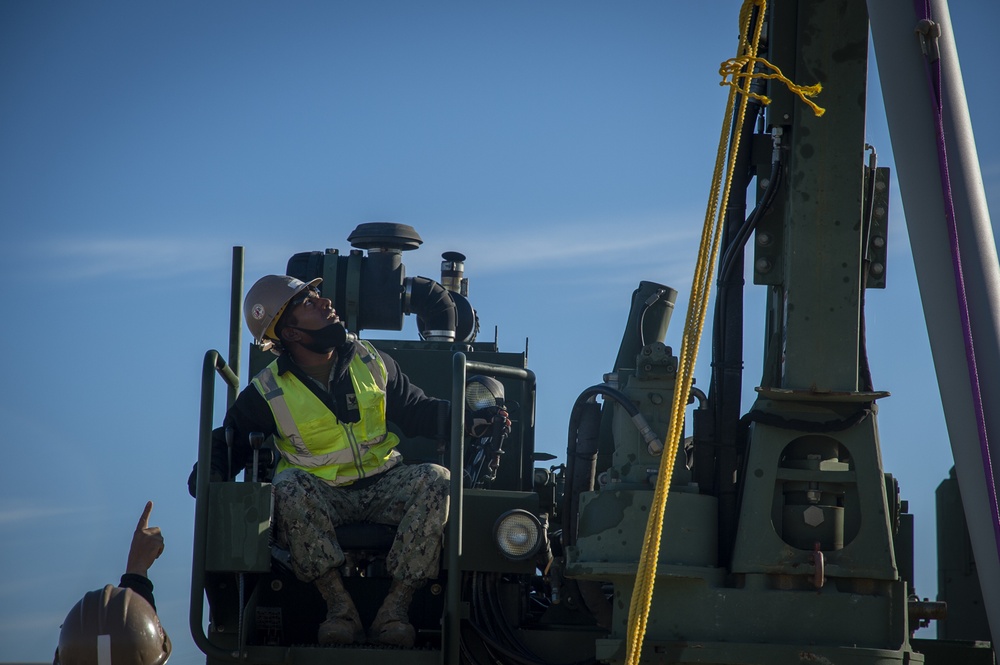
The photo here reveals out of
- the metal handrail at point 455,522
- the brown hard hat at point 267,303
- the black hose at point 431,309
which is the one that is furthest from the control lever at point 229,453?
the black hose at point 431,309

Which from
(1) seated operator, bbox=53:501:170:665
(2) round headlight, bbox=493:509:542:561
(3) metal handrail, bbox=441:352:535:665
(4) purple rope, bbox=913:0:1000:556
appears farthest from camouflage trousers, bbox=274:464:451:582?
(4) purple rope, bbox=913:0:1000:556

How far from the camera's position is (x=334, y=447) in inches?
253

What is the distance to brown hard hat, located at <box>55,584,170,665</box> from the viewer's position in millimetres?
4777

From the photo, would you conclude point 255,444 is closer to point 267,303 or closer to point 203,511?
point 203,511

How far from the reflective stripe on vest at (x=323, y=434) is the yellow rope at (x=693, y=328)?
5.87ft

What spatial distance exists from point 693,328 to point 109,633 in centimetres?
242

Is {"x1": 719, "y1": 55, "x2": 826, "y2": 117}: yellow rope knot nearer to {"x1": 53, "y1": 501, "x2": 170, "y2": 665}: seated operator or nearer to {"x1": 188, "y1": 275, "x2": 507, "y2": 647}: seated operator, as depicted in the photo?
{"x1": 188, "y1": 275, "x2": 507, "y2": 647}: seated operator

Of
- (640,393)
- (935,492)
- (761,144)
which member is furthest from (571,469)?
(935,492)

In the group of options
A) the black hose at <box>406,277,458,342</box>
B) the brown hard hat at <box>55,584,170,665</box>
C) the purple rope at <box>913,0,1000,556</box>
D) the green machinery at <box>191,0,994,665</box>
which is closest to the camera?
the purple rope at <box>913,0,1000,556</box>

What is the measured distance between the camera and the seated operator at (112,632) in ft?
15.7

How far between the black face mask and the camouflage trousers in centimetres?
69

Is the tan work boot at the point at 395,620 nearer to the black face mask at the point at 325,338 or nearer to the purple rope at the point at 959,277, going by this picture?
the black face mask at the point at 325,338

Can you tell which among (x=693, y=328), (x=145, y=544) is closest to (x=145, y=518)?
(x=145, y=544)

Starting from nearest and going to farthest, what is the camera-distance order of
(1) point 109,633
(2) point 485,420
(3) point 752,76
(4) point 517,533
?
(1) point 109,633 → (3) point 752,76 → (4) point 517,533 → (2) point 485,420
